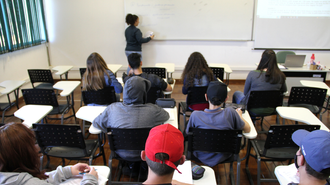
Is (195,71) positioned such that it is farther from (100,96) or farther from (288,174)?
(288,174)

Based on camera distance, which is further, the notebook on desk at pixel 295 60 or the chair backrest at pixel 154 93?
the notebook on desk at pixel 295 60

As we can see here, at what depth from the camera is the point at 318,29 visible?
5.19 metres

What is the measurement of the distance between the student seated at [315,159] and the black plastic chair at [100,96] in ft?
7.11

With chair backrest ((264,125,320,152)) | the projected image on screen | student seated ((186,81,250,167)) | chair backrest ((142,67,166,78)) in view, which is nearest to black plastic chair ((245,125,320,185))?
chair backrest ((264,125,320,152))

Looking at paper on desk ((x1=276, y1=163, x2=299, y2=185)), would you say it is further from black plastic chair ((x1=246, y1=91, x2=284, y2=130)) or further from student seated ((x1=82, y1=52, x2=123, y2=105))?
student seated ((x1=82, y1=52, x2=123, y2=105))

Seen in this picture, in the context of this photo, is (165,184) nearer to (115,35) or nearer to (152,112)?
(152,112)

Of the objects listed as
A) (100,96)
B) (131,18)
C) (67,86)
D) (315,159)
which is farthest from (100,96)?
(131,18)

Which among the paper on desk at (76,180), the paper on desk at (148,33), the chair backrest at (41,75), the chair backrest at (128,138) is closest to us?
the paper on desk at (76,180)

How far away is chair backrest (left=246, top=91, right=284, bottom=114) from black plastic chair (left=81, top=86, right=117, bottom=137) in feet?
5.43

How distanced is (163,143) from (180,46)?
471 centimetres

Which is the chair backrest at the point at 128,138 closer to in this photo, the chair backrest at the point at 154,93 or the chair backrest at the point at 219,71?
the chair backrest at the point at 154,93

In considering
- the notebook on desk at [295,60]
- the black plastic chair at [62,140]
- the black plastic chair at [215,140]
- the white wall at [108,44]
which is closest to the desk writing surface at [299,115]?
the black plastic chair at [215,140]

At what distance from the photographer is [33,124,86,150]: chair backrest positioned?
183 cm

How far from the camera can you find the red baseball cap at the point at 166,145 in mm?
963
